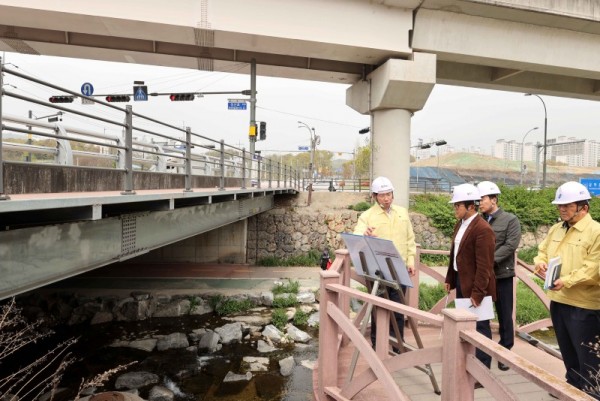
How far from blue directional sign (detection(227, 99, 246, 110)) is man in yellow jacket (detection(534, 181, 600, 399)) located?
15159 millimetres

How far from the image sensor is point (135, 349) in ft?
29.8

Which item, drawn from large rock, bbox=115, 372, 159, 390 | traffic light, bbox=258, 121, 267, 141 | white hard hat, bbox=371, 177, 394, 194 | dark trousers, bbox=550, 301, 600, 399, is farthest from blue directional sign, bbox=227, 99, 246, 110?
dark trousers, bbox=550, 301, 600, 399

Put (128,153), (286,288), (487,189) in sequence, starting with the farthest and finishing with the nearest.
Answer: (286,288), (128,153), (487,189)

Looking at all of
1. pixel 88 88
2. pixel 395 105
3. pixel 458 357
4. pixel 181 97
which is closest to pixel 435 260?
pixel 395 105

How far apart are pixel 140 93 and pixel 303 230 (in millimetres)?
9290

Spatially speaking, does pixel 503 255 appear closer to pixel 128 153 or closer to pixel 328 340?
pixel 328 340

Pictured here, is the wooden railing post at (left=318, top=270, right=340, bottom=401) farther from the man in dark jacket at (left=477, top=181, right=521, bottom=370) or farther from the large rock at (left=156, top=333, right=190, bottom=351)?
the large rock at (left=156, top=333, right=190, bottom=351)

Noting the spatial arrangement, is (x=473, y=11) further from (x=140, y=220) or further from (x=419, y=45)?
(x=140, y=220)

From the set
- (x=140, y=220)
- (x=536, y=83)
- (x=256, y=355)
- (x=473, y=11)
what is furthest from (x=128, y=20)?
(x=536, y=83)

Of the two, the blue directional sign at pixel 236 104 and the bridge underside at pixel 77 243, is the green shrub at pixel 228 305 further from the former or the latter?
the blue directional sign at pixel 236 104

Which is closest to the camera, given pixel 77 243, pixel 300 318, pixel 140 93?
pixel 77 243

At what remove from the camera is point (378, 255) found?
146 inches

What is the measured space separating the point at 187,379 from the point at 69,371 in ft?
7.85

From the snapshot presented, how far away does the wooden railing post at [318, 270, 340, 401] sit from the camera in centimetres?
385
